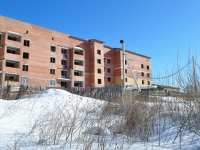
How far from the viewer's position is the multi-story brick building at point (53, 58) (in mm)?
26125

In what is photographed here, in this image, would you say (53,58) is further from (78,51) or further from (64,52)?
(78,51)

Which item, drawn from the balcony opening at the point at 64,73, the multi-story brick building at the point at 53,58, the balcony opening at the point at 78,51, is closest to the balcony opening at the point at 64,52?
the multi-story brick building at the point at 53,58

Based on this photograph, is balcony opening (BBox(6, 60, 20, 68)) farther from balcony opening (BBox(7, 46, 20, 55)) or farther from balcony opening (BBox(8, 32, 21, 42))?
balcony opening (BBox(8, 32, 21, 42))

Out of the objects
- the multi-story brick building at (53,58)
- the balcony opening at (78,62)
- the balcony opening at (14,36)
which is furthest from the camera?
the balcony opening at (78,62)

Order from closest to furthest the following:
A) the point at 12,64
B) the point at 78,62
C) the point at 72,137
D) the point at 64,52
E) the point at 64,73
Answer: the point at 72,137 → the point at 12,64 → the point at 64,73 → the point at 64,52 → the point at 78,62

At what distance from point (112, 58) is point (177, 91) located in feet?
117

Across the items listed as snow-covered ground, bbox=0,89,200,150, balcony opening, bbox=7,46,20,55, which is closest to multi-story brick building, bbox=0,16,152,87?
balcony opening, bbox=7,46,20,55

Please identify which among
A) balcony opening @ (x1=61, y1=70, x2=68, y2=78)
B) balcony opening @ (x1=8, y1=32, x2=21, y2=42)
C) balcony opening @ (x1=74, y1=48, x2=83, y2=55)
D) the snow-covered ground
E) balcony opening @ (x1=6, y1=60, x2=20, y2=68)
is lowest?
the snow-covered ground

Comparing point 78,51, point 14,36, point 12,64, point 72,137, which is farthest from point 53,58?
point 72,137

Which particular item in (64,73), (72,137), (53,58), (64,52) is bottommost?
(72,137)

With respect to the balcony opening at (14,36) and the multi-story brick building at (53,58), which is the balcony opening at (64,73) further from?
the balcony opening at (14,36)

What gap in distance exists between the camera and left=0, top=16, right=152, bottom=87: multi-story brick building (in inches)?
1029

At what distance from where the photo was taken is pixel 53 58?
3116 cm

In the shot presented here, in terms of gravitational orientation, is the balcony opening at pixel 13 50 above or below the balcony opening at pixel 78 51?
below
